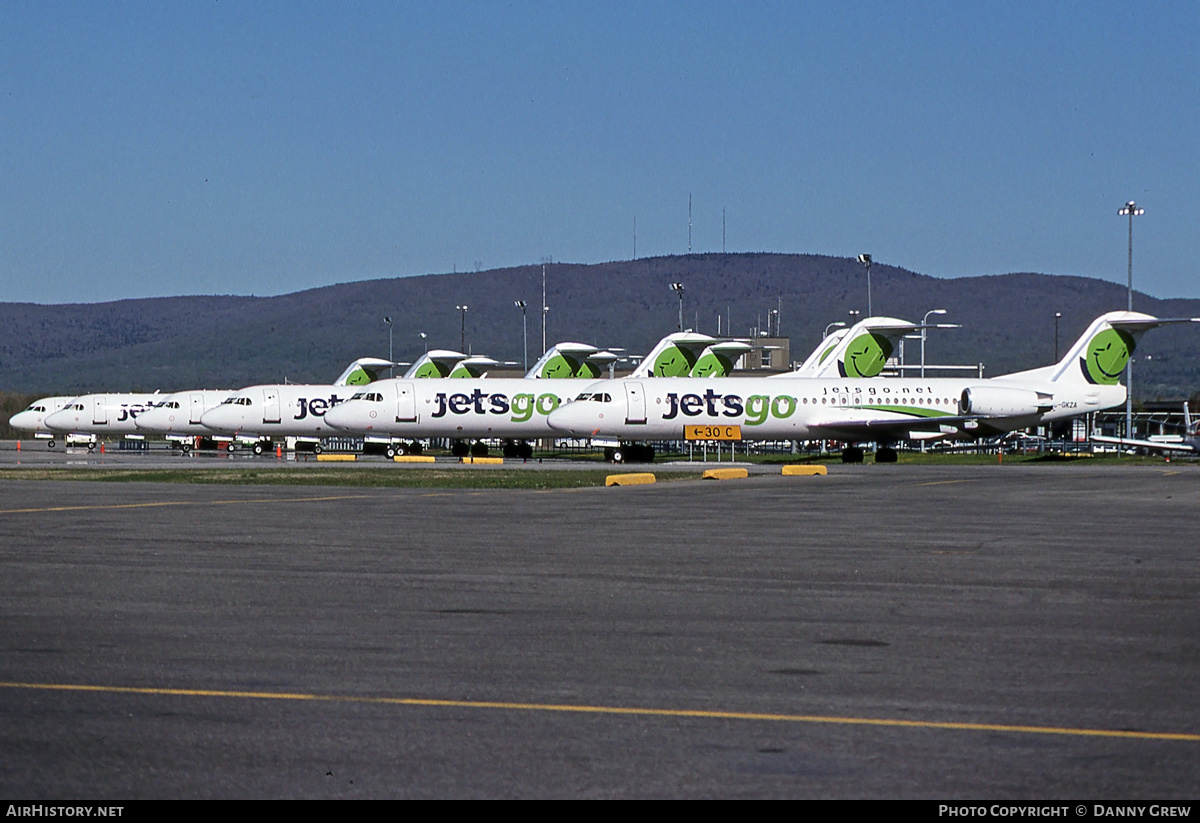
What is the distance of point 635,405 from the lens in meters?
59.8

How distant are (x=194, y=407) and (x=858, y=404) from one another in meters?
32.9

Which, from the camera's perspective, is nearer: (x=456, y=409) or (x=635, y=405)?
(x=635, y=405)

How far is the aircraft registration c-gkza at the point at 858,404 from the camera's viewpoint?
197 feet

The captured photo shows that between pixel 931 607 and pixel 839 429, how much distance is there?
48.9m

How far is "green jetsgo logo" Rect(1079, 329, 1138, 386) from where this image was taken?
219 ft

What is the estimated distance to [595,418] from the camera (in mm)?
59156

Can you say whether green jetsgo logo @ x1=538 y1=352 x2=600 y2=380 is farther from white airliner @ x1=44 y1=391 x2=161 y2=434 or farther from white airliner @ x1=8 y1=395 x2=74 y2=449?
white airliner @ x1=8 y1=395 x2=74 y2=449

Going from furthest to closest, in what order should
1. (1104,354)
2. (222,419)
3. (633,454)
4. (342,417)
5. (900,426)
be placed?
1. (222,419)
2. (1104,354)
3. (342,417)
4. (900,426)
5. (633,454)

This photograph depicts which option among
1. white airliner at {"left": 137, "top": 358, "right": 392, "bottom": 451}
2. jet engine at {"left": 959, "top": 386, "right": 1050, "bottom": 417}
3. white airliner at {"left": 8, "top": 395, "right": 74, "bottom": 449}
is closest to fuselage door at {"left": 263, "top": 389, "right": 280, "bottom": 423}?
white airliner at {"left": 137, "top": 358, "right": 392, "bottom": 451}

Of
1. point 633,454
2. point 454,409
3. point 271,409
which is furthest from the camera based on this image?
point 271,409

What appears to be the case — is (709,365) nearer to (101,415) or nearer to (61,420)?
(101,415)

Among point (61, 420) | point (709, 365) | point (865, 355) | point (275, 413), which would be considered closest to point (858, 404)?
point (865, 355)
